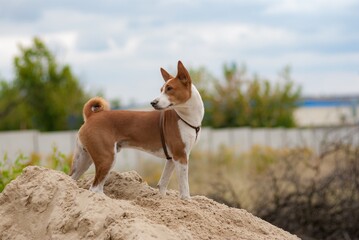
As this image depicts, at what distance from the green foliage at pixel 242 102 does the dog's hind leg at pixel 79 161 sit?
102 feet

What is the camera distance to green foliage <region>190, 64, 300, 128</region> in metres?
38.2

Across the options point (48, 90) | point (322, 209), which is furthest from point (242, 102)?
point (322, 209)

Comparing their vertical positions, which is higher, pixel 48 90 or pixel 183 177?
pixel 183 177

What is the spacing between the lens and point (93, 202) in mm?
5371

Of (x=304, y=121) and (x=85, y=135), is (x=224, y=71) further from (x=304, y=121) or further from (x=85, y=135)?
(x=85, y=135)

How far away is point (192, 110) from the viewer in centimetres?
619

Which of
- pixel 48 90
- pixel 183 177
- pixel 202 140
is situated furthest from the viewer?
→ pixel 48 90

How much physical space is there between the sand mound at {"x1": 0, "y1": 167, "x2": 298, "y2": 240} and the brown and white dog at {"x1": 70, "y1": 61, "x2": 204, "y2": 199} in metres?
0.28

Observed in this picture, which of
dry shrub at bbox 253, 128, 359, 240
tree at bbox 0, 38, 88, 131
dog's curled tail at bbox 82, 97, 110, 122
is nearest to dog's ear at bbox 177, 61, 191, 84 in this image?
dog's curled tail at bbox 82, 97, 110, 122

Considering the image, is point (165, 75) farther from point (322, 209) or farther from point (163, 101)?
point (322, 209)

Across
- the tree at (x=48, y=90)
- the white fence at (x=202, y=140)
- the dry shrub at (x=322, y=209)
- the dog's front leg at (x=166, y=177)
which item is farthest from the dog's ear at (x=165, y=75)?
the tree at (x=48, y=90)

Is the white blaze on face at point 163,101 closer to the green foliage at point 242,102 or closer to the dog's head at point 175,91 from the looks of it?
the dog's head at point 175,91

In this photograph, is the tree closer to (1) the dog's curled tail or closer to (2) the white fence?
(2) the white fence

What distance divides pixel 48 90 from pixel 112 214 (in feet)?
108
